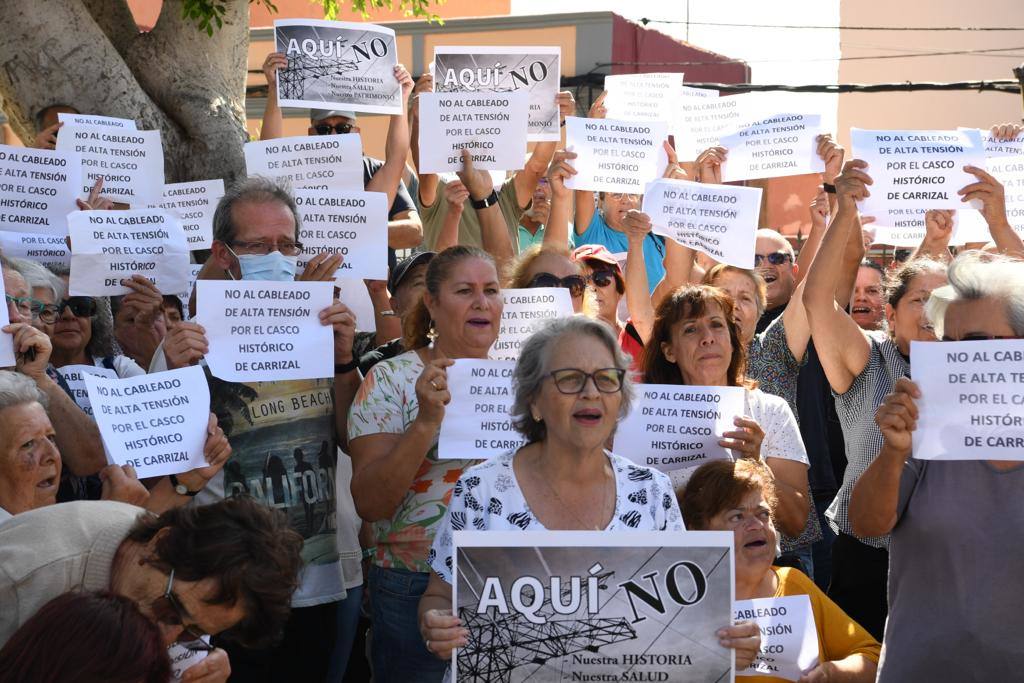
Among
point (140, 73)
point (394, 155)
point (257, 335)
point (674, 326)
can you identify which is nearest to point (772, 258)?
point (674, 326)

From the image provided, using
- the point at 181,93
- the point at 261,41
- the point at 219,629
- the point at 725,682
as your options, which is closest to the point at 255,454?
the point at 219,629

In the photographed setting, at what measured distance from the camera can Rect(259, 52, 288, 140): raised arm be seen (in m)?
6.04

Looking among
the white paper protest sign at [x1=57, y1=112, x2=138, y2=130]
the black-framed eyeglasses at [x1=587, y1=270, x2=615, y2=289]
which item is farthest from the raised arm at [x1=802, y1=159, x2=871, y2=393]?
the white paper protest sign at [x1=57, y1=112, x2=138, y2=130]

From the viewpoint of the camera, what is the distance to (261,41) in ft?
75.4

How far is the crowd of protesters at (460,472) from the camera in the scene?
2.86 meters

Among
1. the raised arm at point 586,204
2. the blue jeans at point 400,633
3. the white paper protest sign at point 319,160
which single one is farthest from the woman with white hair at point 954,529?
the raised arm at point 586,204

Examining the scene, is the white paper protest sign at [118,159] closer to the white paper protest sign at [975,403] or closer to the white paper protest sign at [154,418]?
the white paper protest sign at [154,418]

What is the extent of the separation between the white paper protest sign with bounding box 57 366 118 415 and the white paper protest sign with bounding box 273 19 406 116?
1943 mm

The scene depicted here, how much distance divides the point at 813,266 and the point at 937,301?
0.93 m

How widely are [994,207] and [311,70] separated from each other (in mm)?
3214

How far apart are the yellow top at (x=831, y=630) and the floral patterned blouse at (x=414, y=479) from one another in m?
1.16

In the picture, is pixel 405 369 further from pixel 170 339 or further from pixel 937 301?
pixel 937 301

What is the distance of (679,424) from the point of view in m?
4.45

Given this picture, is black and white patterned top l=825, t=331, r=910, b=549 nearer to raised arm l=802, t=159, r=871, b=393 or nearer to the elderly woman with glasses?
raised arm l=802, t=159, r=871, b=393
